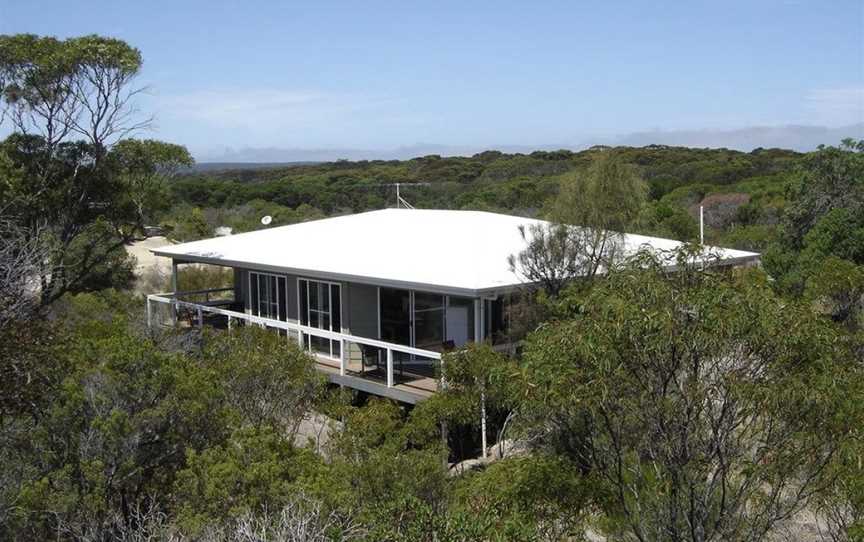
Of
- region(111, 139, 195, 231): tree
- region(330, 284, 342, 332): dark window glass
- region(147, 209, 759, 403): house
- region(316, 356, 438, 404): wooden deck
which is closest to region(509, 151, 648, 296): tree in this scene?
region(147, 209, 759, 403): house

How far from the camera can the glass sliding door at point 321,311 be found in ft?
57.4

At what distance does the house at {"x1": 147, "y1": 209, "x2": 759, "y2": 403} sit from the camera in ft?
49.9

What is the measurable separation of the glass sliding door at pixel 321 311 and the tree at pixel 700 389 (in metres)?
10.7

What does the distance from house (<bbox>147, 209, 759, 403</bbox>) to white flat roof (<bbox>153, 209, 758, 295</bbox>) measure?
0.10 feet

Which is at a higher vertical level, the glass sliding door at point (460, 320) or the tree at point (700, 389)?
the tree at point (700, 389)

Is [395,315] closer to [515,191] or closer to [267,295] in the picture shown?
[267,295]

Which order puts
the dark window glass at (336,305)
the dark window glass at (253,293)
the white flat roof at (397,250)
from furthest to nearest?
the dark window glass at (253,293) < the dark window glass at (336,305) < the white flat roof at (397,250)

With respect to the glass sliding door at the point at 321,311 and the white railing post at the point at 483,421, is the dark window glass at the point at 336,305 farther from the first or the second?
the white railing post at the point at 483,421

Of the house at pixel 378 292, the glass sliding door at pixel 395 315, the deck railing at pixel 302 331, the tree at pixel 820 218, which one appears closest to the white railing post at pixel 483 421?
the house at pixel 378 292

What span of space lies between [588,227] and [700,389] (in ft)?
27.9

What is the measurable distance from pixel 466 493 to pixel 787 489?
3070 millimetres

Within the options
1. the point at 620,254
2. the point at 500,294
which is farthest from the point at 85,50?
the point at 620,254

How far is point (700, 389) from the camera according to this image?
20.6 feet

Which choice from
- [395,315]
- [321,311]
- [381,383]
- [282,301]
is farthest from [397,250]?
[381,383]
